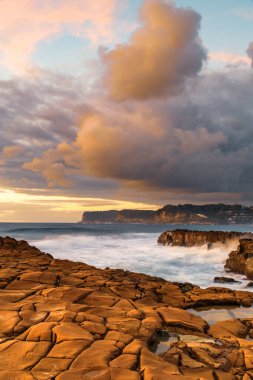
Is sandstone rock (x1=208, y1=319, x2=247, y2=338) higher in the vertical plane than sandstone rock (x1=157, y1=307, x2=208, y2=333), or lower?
lower

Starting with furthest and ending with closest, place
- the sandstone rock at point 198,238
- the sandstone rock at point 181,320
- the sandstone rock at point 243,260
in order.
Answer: the sandstone rock at point 198,238, the sandstone rock at point 243,260, the sandstone rock at point 181,320

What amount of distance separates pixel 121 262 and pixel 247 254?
10.4 m

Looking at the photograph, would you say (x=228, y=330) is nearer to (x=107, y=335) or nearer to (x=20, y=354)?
(x=107, y=335)

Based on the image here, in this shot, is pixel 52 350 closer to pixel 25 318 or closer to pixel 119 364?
pixel 119 364

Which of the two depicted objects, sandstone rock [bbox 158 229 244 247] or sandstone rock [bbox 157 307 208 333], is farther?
sandstone rock [bbox 158 229 244 247]

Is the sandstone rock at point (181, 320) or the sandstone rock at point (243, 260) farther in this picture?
the sandstone rock at point (243, 260)

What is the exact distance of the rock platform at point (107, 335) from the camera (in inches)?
208

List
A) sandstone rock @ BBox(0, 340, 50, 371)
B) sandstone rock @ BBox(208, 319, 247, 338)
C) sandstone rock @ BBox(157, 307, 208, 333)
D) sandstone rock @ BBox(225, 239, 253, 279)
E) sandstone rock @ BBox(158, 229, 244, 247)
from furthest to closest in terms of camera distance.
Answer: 1. sandstone rock @ BBox(158, 229, 244, 247)
2. sandstone rock @ BBox(225, 239, 253, 279)
3. sandstone rock @ BBox(157, 307, 208, 333)
4. sandstone rock @ BBox(208, 319, 247, 338)
5. sandstone rock @ BBox(0, 340, 50, 371)

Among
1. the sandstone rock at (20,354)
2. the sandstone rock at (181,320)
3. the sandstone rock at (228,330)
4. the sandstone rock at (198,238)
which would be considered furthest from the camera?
the sandstone rock at (198,238)

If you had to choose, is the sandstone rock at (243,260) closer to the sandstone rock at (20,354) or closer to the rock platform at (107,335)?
the rock platform at (107,335)

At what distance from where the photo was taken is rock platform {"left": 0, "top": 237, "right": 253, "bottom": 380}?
208 inches

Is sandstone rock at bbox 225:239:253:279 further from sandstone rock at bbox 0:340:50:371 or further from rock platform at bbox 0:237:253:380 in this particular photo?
sandstone rock at bbox 0:340:50:371

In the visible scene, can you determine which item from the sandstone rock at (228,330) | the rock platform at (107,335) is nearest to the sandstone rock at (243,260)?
the rock platform at (107,335)

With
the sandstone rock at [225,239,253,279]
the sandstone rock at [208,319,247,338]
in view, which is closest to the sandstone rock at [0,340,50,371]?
the sandstone rock at [208,319,247,338]
